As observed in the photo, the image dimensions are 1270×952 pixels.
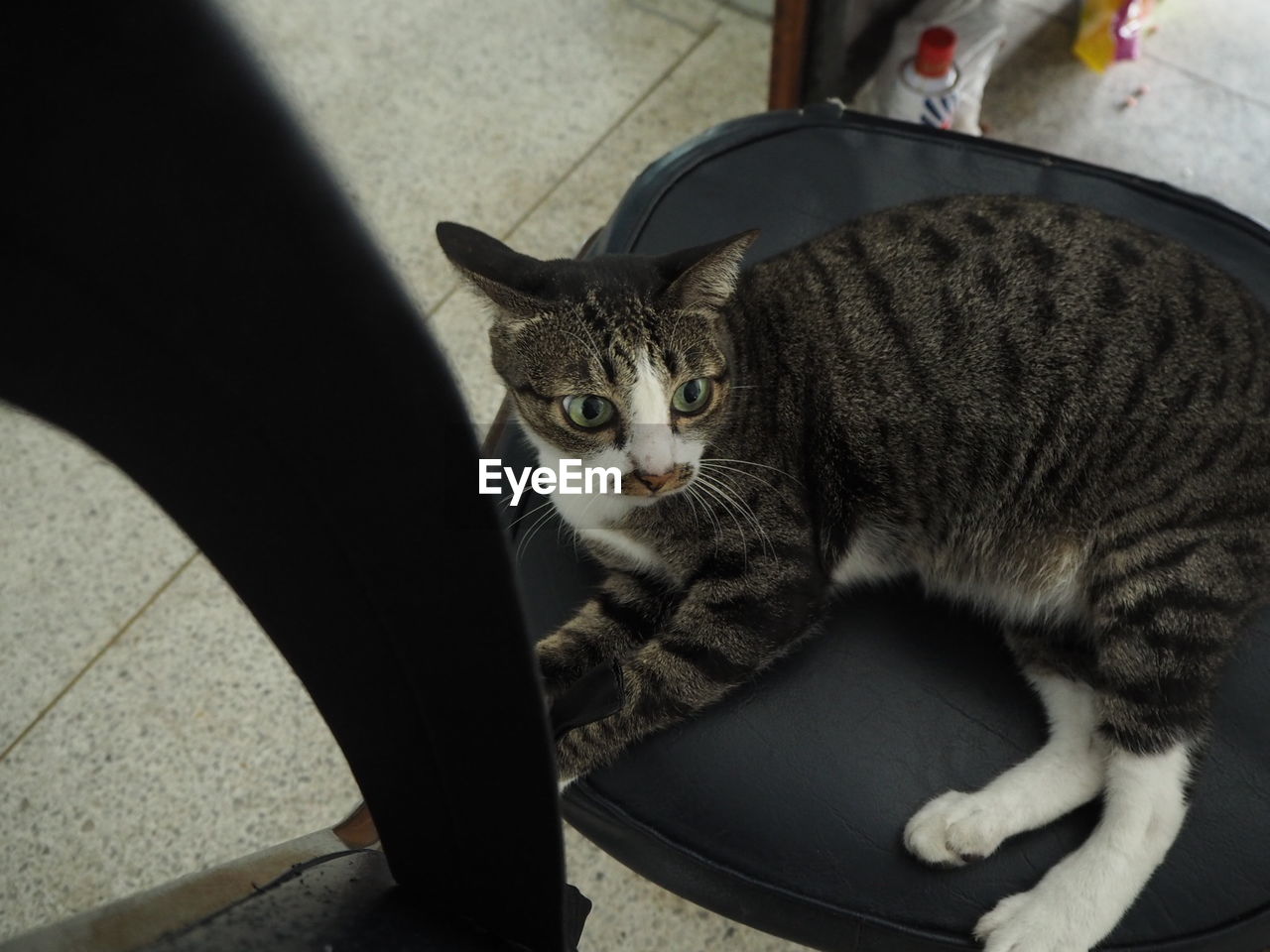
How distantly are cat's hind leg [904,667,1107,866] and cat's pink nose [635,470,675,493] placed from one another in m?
0.37

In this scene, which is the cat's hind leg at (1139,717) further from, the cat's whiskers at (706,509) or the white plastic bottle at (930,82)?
the white plastic bottle at (930,82)

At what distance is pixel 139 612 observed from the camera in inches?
57.9

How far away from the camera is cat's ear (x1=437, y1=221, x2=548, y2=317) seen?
0.90 meters

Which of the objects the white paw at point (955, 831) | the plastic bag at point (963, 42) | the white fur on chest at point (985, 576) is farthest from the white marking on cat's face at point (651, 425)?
the plastic bag at point (963, 42)

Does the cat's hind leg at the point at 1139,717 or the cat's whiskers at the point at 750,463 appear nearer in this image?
the cat's hind leg at the point at 1139,717

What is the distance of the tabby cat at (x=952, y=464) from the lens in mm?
900

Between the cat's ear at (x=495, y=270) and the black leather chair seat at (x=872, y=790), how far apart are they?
0.27 metres

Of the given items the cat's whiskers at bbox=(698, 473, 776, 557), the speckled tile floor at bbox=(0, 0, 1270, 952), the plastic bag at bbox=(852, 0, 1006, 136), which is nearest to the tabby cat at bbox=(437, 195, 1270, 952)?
the cat's whiskers at bbox=(698, 473, 776, 557)

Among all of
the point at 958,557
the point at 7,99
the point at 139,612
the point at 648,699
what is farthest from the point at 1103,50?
the point at 7,99

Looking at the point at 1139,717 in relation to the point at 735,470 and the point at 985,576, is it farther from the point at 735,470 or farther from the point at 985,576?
the point at 735,470

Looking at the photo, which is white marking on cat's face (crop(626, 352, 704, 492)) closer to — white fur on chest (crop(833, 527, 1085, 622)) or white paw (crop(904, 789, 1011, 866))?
white fur on chest (crop(833, 527, 1085, 622))

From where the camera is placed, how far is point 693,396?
0.96m

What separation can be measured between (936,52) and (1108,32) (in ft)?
1.96

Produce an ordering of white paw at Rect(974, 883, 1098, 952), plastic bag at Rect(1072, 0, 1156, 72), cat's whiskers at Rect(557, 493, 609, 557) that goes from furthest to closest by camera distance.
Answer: plastic bag at Rect(1072, 0, 1156, 72), cat's whiskers at Rect(557, 493, 609, 557), white paw at Rect(974, 883, 1098, 952)
